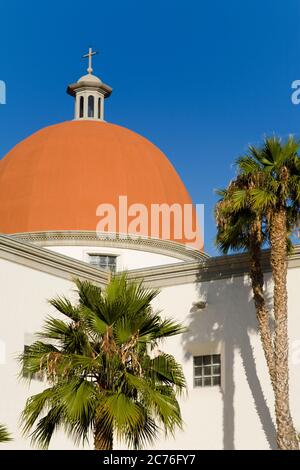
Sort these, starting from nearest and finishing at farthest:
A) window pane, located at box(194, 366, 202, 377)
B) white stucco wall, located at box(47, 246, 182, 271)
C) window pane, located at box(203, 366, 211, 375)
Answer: window pane, located at box(203, 366, 211, 375), window pane, located at box(194, 366, 202, 377), white stucco wall, located at box(47, 246, 182, 271)

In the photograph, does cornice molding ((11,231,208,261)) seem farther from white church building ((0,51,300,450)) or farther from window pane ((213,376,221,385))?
window pane ((213,376,221,385))

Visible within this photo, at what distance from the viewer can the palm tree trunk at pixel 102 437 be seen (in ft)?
47.2

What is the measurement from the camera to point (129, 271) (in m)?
27.0

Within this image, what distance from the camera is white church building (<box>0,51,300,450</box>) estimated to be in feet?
75.6

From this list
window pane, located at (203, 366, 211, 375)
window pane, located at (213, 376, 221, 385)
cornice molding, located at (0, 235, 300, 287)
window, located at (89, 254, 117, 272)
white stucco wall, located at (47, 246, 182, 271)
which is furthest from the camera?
window, located at (89, 254, 117, 272)

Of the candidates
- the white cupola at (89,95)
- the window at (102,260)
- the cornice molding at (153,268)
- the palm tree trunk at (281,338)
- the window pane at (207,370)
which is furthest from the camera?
the white cupola at (89,95)

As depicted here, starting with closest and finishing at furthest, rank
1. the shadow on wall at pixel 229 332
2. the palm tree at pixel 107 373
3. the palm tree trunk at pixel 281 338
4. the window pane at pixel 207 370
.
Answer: the palm tree at pixel 107 373, the palm tree trunk at pixel 281 338, the shadow on wall at pixel 229 332, the window pane at pixel 207 370

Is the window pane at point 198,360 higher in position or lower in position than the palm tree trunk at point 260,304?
lower

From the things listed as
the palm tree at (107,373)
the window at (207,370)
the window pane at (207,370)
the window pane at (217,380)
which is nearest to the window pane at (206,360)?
the window at (207,370)

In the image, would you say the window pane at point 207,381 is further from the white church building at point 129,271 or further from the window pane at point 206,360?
the window pane at point 206,360

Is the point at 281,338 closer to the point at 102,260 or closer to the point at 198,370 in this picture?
the point at 198,370

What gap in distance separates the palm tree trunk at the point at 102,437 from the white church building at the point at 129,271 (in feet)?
26.3

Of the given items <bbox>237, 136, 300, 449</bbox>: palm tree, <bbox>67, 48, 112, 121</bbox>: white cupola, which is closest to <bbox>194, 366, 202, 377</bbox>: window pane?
<bbox>237, 136, 300, 449</bbox>: palm tree
